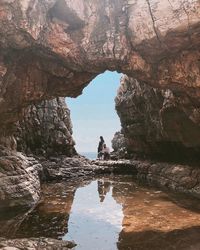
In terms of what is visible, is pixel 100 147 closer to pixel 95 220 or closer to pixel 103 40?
pixel 95 220

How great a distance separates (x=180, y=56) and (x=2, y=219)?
34.1 feet

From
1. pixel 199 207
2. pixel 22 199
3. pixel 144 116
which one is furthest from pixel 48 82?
pixel 144 116

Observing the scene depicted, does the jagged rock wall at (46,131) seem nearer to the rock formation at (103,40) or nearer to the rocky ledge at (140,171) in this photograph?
the rocky ledge at (140,171)

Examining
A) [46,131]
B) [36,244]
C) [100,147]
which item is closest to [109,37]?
[36,244]

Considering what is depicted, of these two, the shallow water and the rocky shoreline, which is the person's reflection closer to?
the shallow water

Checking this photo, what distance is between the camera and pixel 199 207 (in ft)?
54.7

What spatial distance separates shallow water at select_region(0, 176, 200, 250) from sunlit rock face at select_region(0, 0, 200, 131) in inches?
229

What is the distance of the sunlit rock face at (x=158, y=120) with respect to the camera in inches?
828

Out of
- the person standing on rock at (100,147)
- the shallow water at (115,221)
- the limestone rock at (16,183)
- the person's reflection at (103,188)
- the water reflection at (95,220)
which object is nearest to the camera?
the shallow water at (115,221)

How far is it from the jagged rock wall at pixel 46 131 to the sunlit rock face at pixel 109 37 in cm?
1649

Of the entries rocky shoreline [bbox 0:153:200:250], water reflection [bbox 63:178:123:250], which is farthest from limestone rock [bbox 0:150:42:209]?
water reflection [bbox 63:178:123:250]

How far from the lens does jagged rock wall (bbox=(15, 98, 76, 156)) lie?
31852mm

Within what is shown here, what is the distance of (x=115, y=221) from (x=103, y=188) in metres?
10.6

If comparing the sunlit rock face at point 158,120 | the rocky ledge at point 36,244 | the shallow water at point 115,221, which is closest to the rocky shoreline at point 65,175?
Result: the rocky ledge at point 36,244
